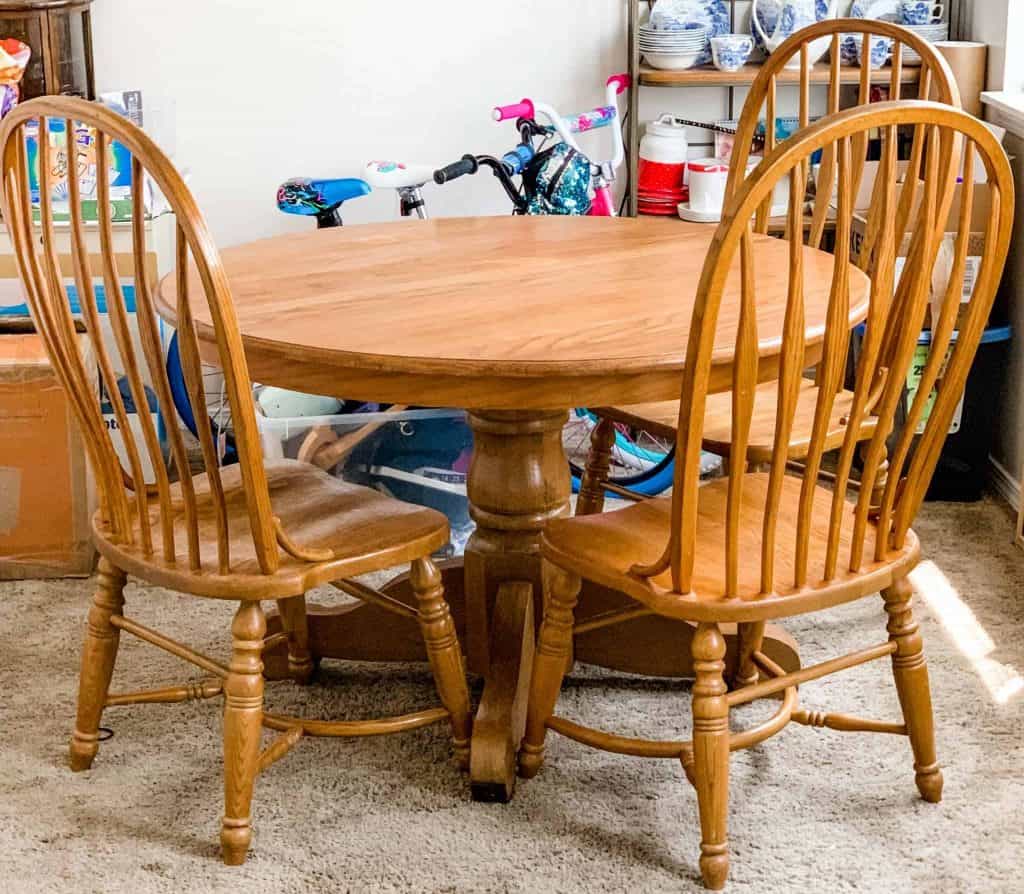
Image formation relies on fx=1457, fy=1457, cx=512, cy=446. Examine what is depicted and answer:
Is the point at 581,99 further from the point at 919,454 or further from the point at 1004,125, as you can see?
the point at 919,454

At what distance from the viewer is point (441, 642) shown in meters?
2.01

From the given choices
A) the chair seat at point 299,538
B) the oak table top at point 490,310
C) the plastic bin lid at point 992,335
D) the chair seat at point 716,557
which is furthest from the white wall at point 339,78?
the chair seat at point 716,557

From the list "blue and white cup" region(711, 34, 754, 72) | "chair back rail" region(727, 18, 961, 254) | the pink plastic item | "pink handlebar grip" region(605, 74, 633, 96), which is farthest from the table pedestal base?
"blue and white cup" region(711, 34, 754, 72)

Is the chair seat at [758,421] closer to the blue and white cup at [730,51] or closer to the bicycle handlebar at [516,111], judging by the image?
the bicycle handlebar at [516,111]

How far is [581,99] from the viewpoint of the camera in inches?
140

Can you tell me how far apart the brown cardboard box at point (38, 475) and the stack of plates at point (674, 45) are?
153cm

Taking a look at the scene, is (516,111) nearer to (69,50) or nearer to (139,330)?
(69,50)

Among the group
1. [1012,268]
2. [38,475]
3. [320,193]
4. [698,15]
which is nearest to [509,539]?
[38,475]

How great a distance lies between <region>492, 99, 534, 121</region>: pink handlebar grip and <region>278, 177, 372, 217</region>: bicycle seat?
1.11 feet

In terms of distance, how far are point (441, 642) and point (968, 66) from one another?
2.03 meters

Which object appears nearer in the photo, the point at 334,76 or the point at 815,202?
the point at 815,202

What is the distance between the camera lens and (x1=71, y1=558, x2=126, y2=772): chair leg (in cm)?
204

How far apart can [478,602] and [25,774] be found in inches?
28.1

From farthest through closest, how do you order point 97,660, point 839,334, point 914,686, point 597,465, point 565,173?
point 565,173, point 597,465, point 97,660, point 914,686, point 839,334
